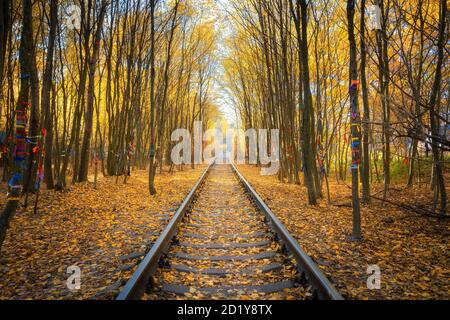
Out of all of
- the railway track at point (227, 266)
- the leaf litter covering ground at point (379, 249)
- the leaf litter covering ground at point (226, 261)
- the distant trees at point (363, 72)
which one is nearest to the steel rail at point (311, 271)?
the railway track at point (227, 266)

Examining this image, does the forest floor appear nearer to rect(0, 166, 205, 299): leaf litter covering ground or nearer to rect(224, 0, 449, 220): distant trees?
rect(0, 166, 205, 299): leaf litter covering ground

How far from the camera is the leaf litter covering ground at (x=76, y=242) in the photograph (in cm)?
323

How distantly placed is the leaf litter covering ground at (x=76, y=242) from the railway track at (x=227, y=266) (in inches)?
13.9

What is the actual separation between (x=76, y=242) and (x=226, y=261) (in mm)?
2712

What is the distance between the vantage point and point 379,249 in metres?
4.29

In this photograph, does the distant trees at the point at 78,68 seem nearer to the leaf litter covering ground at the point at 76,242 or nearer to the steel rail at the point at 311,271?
the leaf litter covering ground at the point at 76,242

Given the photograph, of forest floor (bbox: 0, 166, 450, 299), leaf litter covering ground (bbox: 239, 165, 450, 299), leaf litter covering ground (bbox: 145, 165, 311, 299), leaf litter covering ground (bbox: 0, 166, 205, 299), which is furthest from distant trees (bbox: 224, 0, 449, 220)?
leaf litter covering ground (bbox: 0, 166, 205, 299)

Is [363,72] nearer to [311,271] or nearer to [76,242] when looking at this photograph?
[311,271]
